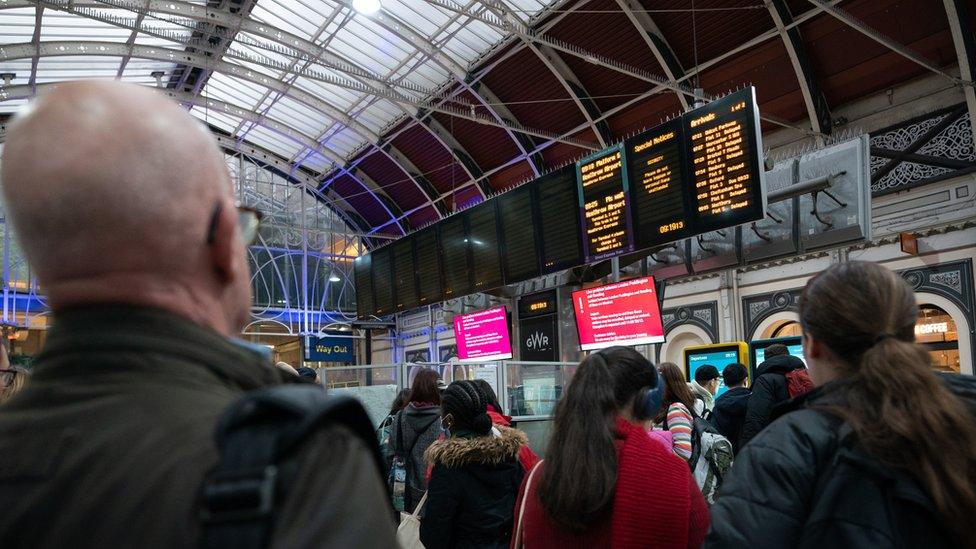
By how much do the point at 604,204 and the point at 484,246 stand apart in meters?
2.83

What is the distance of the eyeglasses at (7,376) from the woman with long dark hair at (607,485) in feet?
8.82

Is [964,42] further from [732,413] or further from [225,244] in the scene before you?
[225,244]

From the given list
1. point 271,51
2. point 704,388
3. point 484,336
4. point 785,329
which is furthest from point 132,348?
point 271,51

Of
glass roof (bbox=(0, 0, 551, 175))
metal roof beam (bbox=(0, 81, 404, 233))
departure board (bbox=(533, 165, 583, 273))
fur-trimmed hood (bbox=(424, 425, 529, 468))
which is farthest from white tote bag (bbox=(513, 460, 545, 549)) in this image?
metal roof beam (bbox=(0, 81, 404, 233))

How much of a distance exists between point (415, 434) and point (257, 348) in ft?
13.5

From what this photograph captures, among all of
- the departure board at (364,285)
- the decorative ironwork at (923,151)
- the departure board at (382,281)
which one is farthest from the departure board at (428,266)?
the decorative ironwork at (923,151)

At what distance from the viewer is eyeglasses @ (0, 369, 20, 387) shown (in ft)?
10.9

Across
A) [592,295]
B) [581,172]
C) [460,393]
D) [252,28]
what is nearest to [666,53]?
[581,172]

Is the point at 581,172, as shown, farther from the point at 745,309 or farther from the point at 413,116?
the point at 413,116

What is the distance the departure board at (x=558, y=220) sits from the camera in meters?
9.48

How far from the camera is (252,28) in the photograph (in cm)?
1416

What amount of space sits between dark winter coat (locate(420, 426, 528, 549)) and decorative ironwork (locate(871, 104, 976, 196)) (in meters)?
9.58

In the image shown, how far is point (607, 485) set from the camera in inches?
77.9

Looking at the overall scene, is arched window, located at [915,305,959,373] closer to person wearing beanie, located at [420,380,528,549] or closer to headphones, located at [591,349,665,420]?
person wearing beanie, located at [420,380,528,549]
